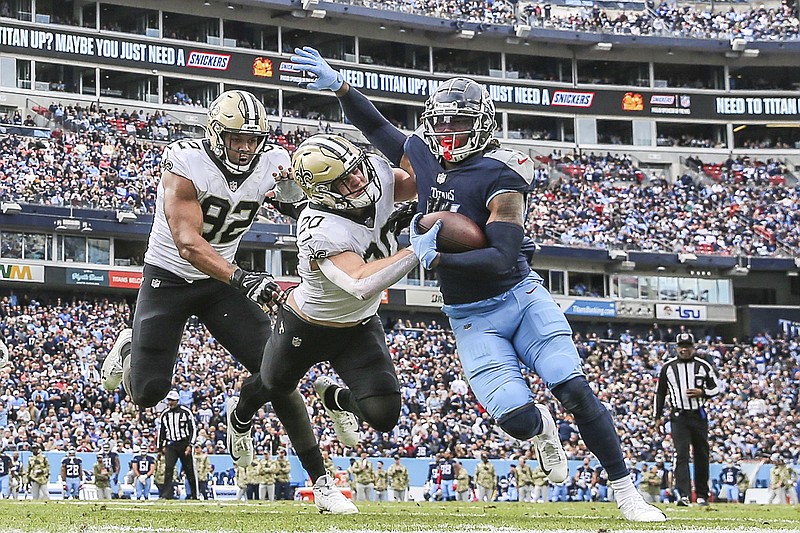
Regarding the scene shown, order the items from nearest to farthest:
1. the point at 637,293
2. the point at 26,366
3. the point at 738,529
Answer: the point at 738,529 → the point at 26,366 → the point at 637,293

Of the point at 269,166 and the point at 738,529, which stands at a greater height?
the point at 269,166

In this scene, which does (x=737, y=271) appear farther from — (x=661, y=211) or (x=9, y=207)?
(x=9, y=207)

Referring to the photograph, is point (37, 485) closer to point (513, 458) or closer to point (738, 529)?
point (513, 458)

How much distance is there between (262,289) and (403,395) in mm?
18785

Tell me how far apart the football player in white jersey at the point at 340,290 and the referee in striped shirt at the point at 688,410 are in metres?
4.37

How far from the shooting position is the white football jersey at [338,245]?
653 centimetres

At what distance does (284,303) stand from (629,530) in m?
2.44

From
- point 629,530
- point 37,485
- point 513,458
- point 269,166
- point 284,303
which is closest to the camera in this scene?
point 629,530

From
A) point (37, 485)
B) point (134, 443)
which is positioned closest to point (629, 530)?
point (37, 485)

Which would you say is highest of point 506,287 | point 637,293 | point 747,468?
point 637,293

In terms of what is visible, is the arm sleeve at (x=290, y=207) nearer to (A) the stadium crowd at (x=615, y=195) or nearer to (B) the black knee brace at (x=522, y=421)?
(B) the black knee brace at (x=522, y=421)

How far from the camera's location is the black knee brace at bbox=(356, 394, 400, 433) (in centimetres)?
700

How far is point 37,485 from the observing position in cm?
1761

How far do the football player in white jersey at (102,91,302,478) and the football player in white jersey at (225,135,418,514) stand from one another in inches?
18.1
